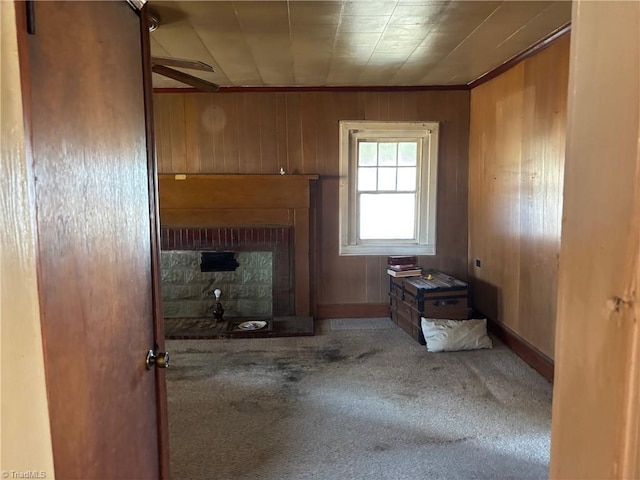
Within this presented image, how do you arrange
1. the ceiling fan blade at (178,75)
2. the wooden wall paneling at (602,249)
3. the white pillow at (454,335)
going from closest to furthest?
the wooden wall paneling at (602,249), the ceiling fan blade at (178,75), the white pillow at (454,335)

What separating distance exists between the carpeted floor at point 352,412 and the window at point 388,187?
1163 millimetres

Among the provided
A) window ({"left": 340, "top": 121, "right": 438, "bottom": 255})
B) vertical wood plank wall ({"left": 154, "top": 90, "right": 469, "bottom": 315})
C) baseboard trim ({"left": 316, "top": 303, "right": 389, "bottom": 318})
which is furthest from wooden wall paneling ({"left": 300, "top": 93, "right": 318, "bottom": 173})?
baseboard trim ({"left": 316, "top": 303, "right": 389, "bottom": 318})

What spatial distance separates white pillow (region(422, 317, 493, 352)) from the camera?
3.79 metres

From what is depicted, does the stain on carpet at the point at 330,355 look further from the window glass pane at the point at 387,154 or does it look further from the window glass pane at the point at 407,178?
the window glass pane at the point at 387,154

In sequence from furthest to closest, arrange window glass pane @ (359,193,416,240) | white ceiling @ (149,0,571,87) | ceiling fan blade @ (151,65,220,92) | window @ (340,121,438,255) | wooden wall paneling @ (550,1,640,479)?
window glass pane @ (359,193,416,240), window @ (340,121,438,255), ceiling fan blade @ (151,65,220,92), white ceiling @ (149,0,571,87), wooden wall paneling @ (550,1,640,479)

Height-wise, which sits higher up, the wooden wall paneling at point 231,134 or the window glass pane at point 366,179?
the wooden wall paneling at point 231,134

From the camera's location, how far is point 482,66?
378 centimetres

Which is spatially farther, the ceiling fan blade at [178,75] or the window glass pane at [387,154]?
the window glass pane at [387,154]

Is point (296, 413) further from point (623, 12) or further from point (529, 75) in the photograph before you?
point (529, 75)

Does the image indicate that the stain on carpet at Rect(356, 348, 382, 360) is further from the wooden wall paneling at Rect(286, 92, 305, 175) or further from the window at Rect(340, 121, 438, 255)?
the wooden wall paneling at Rect(286, 92, 305, 175)

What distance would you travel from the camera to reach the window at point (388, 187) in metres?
4.60

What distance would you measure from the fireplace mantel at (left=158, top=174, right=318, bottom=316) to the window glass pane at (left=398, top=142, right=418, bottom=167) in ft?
3.02

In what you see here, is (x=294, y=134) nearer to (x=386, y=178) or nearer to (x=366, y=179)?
(x=366, y=179)

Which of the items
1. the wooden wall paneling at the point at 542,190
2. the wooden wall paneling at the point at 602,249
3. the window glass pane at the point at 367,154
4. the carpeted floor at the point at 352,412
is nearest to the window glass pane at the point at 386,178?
the window glass pane at the point at 367,154
